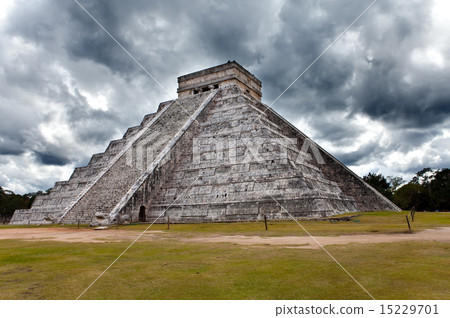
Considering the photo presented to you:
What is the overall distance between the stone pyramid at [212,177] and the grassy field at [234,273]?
7.53 metres

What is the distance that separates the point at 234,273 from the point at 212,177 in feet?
38.6

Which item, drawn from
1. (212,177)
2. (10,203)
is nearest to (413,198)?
(212,177)

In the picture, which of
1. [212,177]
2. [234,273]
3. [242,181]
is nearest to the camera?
[234,273]

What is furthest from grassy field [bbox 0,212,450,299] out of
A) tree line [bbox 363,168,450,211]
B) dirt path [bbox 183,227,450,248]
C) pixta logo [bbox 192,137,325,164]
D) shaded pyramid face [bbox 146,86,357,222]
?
Answer: tree line [bbox 363,168,450,211]

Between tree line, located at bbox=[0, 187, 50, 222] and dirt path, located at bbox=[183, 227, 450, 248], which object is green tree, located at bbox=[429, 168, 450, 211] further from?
tree line, located at bbox=[0, 187, 50, 222]

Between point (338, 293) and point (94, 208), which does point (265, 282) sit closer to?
point (338, 293)

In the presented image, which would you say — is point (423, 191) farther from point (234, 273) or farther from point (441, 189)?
point (234, 273)

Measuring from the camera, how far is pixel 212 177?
1580cm

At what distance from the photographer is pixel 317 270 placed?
410cm

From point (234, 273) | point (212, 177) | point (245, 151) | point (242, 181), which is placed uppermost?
point (245, 151)

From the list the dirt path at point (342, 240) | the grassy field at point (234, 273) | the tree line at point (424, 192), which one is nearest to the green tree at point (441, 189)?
the tree line at point (424, 192)

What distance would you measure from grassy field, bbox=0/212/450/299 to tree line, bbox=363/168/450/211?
29514mm

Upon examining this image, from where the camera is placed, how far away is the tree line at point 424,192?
3156 cm

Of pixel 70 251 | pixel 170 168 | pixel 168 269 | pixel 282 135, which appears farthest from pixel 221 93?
pixel 168 269
